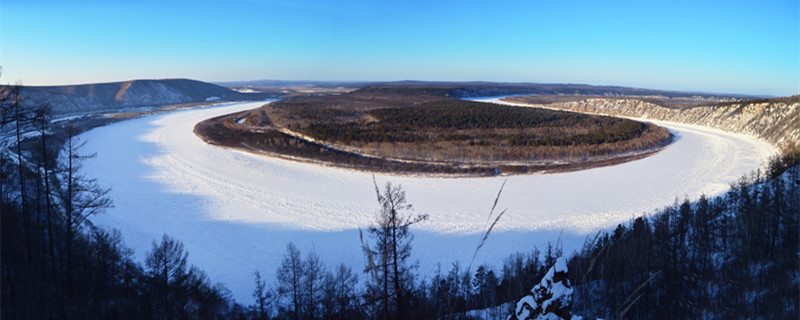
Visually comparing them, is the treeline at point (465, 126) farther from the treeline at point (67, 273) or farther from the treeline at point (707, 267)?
the treeline at point (67, 273)

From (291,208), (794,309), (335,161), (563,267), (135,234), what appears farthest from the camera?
(335,161)

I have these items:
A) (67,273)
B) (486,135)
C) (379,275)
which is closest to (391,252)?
(379,275)

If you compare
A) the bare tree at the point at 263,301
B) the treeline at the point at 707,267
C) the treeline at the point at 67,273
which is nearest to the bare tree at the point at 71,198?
the treeline at the point at 67,273

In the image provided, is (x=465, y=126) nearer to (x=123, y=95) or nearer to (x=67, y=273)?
(x=67, y=273)

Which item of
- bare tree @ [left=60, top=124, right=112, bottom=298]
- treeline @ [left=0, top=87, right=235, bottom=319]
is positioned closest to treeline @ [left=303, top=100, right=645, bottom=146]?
A: treeline @ [left=0, top=87, right=235, bottom=319]

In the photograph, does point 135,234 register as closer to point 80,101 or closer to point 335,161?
point 335,161

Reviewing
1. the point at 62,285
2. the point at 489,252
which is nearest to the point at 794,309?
the point at 489,252
